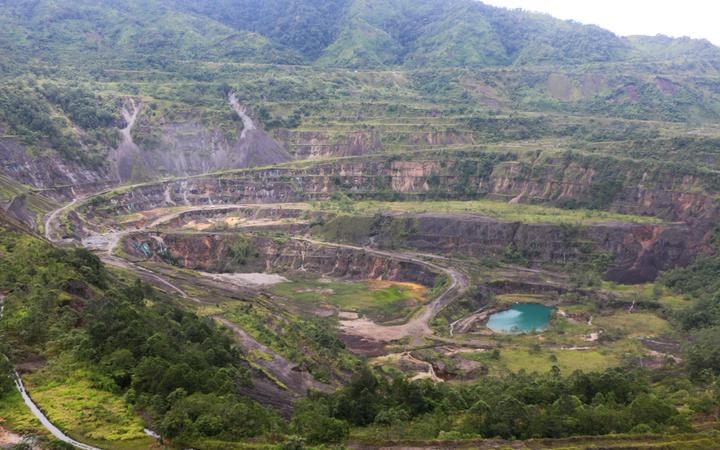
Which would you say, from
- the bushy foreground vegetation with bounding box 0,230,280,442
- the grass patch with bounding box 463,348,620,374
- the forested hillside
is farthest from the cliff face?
the bushy foreground vegetation with bounding box 0,230,280,442

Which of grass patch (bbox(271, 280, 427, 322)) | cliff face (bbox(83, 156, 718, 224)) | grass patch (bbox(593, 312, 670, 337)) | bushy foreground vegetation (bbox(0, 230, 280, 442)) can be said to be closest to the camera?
bushy foreground vegetation (bbox(0, 230, 280, 442))

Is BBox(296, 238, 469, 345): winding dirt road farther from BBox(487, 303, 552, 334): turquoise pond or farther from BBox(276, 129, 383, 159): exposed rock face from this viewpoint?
BBox(276, 129, 383, 159): exposed rock face

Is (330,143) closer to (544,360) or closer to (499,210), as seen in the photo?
(499,210)

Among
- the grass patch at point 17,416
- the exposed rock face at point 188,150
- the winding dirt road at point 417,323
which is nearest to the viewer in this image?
the grass patch at point 17,416

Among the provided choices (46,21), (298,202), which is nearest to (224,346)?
(298,202)

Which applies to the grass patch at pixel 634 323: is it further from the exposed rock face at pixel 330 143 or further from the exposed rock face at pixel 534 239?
the exposed rock face at pixel 330 143

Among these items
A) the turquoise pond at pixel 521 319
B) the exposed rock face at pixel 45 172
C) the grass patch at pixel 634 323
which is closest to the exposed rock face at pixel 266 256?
the turquoise pond at pixel 521 319

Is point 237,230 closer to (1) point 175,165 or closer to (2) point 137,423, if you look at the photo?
(1) point 175,165

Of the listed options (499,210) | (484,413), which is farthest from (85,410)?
(499,210)
